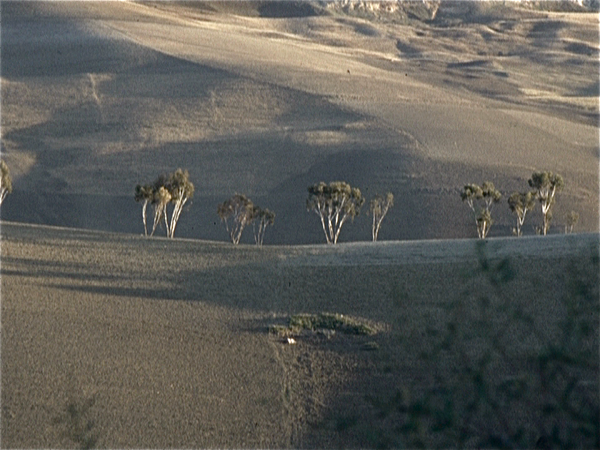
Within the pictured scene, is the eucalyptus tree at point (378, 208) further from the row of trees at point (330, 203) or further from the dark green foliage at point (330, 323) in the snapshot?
the dark green foliage at point (330, 323)

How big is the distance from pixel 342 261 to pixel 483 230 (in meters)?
15.1

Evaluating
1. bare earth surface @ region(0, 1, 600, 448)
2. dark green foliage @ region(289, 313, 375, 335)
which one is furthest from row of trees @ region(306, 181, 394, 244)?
dark green foliage @ region(289, 313, 375, 335)

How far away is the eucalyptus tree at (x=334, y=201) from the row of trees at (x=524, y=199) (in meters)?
4.77

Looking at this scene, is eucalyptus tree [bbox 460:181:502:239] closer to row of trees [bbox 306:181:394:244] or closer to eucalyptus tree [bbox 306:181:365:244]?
row of trees [bbox 306:181:394:244]

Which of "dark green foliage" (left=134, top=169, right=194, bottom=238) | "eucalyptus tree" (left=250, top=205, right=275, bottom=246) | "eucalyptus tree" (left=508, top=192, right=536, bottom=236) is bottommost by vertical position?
"eucalyptus tree" (left=250, top=205, right=275, bottom=246)

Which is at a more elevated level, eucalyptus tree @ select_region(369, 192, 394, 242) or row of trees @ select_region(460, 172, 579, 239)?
row of trees @ select_region(460, 172, 579, 239)

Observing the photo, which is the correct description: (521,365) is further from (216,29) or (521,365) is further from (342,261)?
(216,29)

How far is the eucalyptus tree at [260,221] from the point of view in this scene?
42.8 metres

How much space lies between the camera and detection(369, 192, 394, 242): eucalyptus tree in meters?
45.2

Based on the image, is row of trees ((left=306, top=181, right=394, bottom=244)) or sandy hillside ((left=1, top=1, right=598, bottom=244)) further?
sandy hillside ((left=1, top=1, right=598, bottom=244))

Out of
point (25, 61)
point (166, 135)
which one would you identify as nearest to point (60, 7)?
point (25, 61)

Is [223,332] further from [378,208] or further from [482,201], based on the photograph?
[482,201]

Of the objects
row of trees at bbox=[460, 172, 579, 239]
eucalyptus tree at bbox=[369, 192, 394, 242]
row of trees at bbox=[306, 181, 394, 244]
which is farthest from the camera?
eucalyptus tree at bbox=[369, 192, 394, 242]

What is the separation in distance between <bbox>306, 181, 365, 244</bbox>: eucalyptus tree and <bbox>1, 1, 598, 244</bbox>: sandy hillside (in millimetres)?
1325
